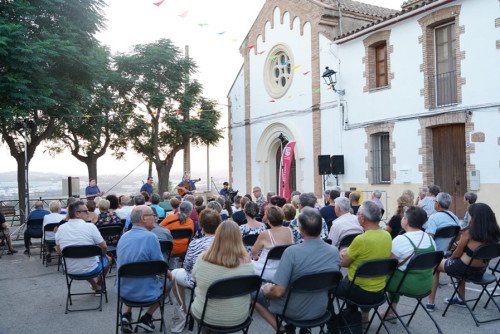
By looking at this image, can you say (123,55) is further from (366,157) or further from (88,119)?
(366,157)

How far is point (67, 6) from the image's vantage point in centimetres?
1261

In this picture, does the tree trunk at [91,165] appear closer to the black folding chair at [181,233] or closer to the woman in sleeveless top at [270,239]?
the black folding chair at [181,233]

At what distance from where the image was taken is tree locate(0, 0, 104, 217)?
35.3ft

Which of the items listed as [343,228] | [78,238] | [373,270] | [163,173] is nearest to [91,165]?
[163,173]

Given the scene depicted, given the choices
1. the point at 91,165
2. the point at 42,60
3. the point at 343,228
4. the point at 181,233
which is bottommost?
the point at 181,233

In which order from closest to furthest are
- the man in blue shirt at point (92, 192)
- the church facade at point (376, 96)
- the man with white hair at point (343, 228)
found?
the man with white hair at point (343, 228) → the church facade at point (376, 96) → the man in blue shirt at point (92, 192)

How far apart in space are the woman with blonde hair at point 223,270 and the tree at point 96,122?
11.3 m

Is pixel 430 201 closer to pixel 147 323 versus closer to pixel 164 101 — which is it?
pixel 147 323

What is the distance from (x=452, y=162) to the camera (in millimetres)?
11195

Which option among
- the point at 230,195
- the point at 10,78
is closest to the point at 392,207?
the point at 230,195

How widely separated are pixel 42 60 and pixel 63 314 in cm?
810

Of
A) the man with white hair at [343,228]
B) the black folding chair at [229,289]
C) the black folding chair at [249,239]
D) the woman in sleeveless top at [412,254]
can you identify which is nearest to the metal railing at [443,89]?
the man with white hair at [343,228]

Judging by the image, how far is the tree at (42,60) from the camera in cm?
1076

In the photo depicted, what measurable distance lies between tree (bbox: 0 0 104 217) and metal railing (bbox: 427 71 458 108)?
10.1m
